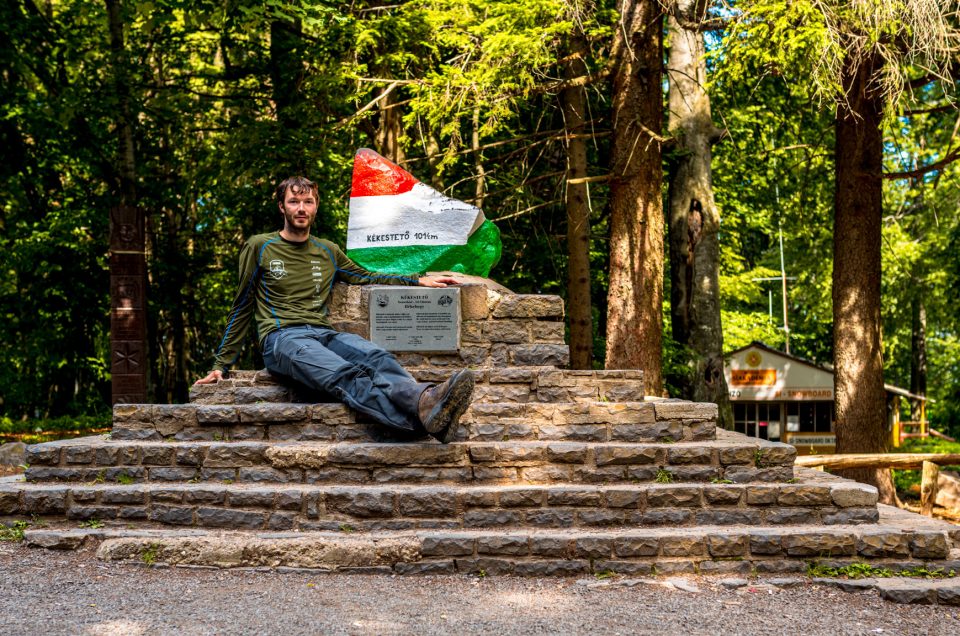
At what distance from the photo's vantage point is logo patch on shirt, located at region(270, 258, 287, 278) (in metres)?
6.50

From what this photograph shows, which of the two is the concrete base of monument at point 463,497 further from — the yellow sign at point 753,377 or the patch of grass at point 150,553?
the yellow sign at point 753,377

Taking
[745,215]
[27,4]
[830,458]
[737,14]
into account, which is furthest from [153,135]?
[830,458]

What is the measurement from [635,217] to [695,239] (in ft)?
9.44

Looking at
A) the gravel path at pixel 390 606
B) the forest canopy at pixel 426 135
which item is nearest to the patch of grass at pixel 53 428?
the forest canopy at pixel 426 135

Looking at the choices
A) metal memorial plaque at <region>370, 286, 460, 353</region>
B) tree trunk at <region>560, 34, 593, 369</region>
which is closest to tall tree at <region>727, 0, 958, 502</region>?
tree trunk at <region>560, 34, 593, 369</region>

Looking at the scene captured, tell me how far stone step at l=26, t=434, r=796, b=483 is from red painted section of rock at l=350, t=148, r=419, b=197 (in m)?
2.40

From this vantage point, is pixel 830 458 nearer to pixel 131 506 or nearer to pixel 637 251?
pixel 637 251

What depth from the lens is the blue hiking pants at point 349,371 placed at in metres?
5.79

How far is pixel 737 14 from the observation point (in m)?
8.77

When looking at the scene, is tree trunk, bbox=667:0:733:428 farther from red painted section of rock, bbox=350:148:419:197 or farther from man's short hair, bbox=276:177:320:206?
man's short hair, bbox=276:177:320:206

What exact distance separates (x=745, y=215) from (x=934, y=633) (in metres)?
13.9

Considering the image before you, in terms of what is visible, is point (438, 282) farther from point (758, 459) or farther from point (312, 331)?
point (758, 459)

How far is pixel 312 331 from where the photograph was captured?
21.0 feet

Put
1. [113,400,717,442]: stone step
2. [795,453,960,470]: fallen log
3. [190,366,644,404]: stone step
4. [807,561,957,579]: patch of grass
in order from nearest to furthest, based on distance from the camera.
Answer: [807,561,957,579]: patch of grass < [113,400,717,442]: stone step < [190,366,644,404]: stone step < [795,453,960,470]: fallen log
